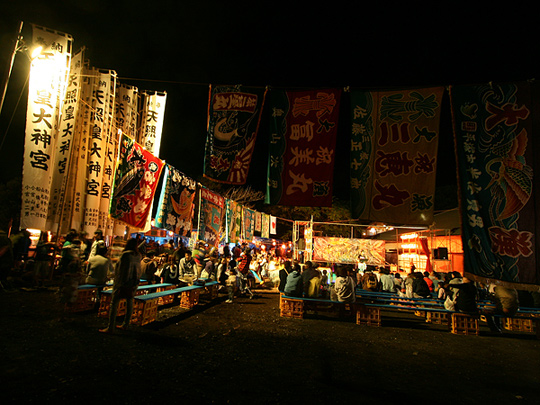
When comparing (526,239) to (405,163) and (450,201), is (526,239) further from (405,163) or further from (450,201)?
(450,201)

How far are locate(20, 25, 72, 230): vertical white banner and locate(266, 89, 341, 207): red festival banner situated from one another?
19.1ft

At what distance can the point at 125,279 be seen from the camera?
6301 mm

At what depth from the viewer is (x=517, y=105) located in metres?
6.80

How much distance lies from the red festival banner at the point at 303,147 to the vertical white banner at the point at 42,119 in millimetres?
5808

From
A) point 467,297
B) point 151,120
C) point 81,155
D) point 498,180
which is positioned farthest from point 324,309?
point 151,120

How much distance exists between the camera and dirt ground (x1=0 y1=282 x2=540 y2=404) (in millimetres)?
3912

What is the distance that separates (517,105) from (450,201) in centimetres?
2489

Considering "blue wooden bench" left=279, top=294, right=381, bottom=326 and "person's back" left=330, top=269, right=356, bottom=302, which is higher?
"person's back" left=330, top=269, right=356, bottom=302

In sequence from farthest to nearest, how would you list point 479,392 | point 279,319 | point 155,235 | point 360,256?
1. point 155,235
2. point 360,256
3. point 279,319
4. point 479,392

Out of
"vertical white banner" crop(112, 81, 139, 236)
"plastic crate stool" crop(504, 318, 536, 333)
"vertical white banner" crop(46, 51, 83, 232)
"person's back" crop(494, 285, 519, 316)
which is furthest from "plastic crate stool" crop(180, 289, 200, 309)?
"plastic crate stool" crop(504, 318, 536, 333)

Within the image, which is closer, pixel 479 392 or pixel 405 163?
pixel 479 392

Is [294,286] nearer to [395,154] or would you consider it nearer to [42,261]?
[395,154]

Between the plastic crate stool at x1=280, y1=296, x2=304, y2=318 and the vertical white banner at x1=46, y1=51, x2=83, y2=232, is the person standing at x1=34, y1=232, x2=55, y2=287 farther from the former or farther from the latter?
the plastic crate stool at x1=280, y1=296, x2=304, y2=318

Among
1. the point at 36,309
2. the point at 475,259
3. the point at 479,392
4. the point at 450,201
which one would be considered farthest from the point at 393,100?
the point at 450,201
